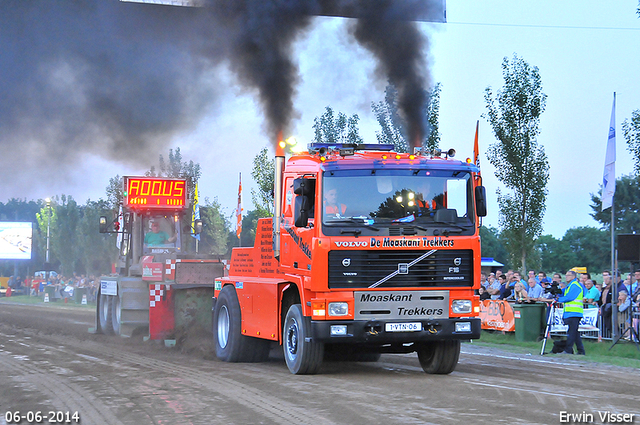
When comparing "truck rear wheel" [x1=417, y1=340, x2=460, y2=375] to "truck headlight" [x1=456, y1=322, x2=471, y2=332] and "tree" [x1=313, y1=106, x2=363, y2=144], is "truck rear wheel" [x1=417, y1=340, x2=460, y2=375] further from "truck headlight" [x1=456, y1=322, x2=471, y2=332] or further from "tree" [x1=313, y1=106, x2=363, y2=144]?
"tree" [x1=313, y1=106, x2=363, y2=144]

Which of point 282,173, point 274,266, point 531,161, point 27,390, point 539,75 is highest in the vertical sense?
point 539,75

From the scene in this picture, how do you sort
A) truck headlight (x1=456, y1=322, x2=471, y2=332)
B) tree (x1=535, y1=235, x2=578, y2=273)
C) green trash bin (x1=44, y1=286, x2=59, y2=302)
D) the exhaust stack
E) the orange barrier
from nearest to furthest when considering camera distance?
1. truck headlight (x1=456, y1=322, x2=471, y2=332)
2. the exhaust stack
3. the orange barrier
4. green trash bin (x1=44, y1=286, x2=59, y2=302)
5. tree (x1=535, y1=235, x2=578, y2=273)

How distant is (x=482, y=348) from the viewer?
646 inches

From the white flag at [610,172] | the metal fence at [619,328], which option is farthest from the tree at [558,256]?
the metal fence at [619,328]

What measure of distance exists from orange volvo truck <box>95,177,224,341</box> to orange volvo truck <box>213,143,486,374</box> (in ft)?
16.4

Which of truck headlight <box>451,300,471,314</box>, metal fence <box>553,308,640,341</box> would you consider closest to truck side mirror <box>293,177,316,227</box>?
truck headlight <box>451,300,471,314</box>

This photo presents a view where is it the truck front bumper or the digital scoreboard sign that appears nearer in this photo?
the truck front bumper

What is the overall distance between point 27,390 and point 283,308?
383 centimetres

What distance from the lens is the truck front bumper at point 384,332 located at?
34.4 ft

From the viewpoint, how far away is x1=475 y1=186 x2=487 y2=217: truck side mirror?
1095 centimetres

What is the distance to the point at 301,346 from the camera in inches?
430

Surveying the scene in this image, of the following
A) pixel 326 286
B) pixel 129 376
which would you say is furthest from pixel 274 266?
pixel 129 376

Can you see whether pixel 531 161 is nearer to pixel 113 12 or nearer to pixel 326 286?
pixel 113 12

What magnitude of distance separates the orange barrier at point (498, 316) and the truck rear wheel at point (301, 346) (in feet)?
27.9
